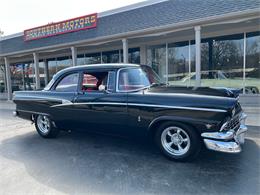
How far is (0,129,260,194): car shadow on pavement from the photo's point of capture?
9.46 ft

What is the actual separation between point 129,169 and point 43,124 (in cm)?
306

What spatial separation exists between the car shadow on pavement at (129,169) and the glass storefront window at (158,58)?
315 inches

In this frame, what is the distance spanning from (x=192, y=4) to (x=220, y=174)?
6.82 meters

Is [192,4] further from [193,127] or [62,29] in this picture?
[62,29]

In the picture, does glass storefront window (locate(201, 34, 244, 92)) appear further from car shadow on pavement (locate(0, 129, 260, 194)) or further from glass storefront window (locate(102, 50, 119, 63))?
car shadow on pavement (locate(0, 129, 260, 194))

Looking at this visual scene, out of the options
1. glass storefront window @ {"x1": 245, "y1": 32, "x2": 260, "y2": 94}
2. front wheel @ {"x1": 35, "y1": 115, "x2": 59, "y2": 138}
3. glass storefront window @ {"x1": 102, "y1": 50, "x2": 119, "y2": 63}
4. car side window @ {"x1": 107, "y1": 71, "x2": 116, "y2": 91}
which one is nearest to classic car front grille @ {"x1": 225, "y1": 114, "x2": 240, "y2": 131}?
car side window @ {"x1": 107, "y1": 71, "x2": 116, "y2": 91}

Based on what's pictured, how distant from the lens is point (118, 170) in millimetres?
3406

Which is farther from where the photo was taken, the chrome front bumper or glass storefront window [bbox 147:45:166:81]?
glass storefront window [bbox 147:45:166:81]

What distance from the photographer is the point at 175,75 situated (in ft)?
38.0

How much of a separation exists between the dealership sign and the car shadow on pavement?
7.91 meters

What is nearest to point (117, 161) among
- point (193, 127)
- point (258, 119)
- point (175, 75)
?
point (193, 127)

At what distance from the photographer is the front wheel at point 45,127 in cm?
518

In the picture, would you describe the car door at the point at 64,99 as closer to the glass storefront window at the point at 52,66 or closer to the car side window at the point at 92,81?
the car side window at the point at 92,81

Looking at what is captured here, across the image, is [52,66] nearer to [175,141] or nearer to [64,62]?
[64,62]
